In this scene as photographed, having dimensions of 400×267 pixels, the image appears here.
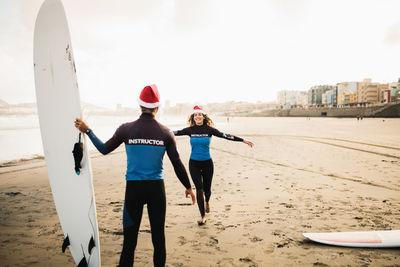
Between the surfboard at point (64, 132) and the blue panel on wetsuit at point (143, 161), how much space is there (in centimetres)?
55

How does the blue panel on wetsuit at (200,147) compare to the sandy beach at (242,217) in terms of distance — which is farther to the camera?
the blue panel on wetsuit at (200,147)

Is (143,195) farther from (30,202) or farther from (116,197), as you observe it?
(30,202)

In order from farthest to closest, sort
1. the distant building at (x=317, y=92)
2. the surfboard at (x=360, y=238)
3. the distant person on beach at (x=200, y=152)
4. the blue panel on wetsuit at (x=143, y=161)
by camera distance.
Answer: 1. the distant building at (x=317, y=92)
2. the distant person on beach at (x=200, y=152)
3. the surfboard at (x=360, y=238)
4. the blue panel on wetsuit at (x=143, y=161)

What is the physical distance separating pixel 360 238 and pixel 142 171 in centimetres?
331

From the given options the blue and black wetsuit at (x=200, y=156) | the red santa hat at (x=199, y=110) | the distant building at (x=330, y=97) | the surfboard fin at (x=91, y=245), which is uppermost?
the distant building at (x=330, y=97)

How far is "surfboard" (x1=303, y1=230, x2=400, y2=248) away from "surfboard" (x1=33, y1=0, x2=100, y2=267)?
3.06 metres

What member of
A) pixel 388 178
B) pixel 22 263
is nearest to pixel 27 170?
pixel 22 263

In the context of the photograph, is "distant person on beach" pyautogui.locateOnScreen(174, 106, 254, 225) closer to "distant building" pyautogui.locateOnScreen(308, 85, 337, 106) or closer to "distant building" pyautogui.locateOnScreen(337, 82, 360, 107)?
"distant building" pyautogui.locateOnScreen(337, 82, 360, 107)

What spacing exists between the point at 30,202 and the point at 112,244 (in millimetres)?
3130

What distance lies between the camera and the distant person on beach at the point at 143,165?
2.04 meters

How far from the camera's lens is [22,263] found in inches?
110

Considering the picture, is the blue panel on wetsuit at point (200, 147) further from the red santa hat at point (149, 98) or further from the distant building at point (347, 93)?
the distant building at point (347, 93)

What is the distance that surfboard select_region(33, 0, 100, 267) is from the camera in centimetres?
231

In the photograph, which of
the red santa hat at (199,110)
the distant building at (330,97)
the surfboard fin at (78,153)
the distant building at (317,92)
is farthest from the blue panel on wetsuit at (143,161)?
the distant building at (317,92)
